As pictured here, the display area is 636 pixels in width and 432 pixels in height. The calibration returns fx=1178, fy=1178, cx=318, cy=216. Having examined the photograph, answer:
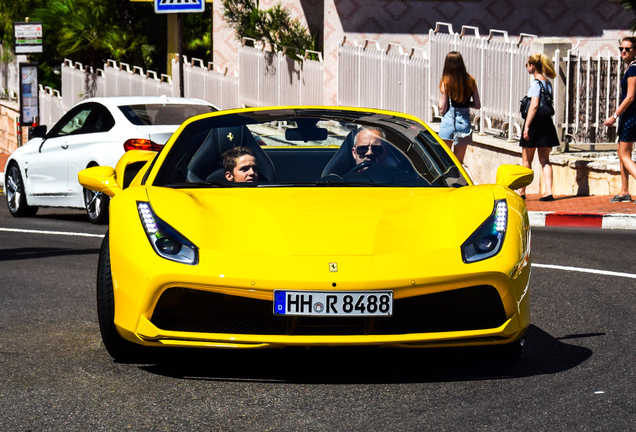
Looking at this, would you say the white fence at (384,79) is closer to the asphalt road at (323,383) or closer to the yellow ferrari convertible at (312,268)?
the asphalt road at (323,383)

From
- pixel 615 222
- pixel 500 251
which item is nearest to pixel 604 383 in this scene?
pixel 500 251

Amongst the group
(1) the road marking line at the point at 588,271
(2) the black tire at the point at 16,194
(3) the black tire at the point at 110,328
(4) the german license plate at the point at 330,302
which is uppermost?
(4) the german license plate at the point at 330,302

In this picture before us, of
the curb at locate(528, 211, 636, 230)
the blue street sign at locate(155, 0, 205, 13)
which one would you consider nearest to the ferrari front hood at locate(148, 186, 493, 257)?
the curb at locate(528, 211, 636, 230)

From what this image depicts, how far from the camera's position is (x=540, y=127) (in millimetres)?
13656

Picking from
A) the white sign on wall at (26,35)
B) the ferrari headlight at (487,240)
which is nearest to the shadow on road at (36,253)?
the ferrari headlight at (487,240)

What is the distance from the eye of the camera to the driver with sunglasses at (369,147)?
21.0 feet

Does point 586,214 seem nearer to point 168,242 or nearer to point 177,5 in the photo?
point 177,5

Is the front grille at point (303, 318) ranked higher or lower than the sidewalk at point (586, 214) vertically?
higher

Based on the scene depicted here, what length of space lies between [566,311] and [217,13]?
890 inches

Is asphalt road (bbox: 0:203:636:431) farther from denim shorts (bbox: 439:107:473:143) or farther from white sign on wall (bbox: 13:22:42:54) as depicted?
white sign on wall (bbox: 13:22:42:54)

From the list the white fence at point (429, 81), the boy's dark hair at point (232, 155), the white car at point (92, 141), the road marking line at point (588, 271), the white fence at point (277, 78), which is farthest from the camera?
the white fence at point (277, 78)

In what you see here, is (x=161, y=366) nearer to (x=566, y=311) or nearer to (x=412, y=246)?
(x=412, y=246)

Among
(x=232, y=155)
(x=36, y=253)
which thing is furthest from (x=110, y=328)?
(x=36, y=253)

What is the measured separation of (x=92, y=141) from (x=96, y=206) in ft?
2.26
